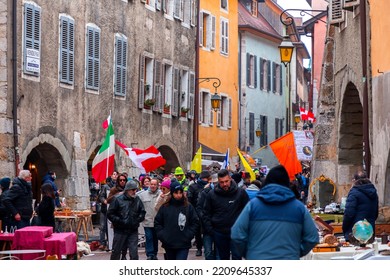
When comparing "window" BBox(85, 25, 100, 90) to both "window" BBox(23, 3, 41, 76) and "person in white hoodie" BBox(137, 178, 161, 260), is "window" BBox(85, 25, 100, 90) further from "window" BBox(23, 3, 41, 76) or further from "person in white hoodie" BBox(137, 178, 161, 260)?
"person in white hoodie" BBox(137, 178, 161, 260)

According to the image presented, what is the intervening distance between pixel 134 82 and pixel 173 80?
3.99m

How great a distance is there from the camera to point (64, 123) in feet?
105

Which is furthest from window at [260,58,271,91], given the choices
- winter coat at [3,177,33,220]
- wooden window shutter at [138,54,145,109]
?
winter coat at [3,177,33,220]

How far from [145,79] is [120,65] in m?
2.71

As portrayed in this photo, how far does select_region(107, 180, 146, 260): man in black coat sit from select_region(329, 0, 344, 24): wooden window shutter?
35.5ft

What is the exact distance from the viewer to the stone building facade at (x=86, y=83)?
29.2 m

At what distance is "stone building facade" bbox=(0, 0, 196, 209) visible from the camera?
2925 centimetres

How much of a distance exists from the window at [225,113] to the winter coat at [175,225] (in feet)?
113

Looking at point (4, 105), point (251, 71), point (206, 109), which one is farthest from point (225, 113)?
point (4, 105)

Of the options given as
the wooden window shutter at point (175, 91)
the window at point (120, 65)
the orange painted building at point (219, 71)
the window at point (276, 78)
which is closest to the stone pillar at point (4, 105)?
the window at point (120, 65)
